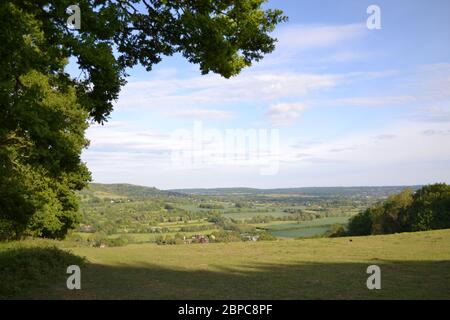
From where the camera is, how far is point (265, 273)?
52.9ft

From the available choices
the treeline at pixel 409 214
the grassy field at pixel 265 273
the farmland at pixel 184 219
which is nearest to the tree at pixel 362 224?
the treeline at pixel 409 214

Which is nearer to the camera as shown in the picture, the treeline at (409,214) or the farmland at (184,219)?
the treeline at (409,214)

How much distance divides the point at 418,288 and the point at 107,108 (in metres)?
9.77

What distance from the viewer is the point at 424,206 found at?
58469mm

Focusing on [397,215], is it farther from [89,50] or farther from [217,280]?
[89,50]

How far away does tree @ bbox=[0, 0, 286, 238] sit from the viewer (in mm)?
8914

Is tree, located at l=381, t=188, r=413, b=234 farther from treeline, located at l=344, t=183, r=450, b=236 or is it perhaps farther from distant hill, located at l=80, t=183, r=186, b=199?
distant hill, located at l=80, t=183, r=186, b=199

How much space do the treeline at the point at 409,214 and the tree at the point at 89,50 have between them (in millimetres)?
48733

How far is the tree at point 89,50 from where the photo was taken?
8914 millimetres

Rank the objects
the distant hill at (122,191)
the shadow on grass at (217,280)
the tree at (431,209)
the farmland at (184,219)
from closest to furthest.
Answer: the shadow on grass at (217,280) → the tree at (431,209) → the farmland at (184,219) → the distant hill at (122,191)

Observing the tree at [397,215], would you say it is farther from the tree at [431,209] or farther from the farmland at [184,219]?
the farmland at [184,219]

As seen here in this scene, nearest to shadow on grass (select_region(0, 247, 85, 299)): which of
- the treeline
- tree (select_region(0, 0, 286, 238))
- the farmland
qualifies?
tree (select_region(0, 0, 286, 238))

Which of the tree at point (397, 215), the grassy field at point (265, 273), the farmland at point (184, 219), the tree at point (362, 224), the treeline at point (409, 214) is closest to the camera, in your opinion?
the grassy field at point (265, 273)

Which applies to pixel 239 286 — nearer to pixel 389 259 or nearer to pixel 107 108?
pixel 107 108
